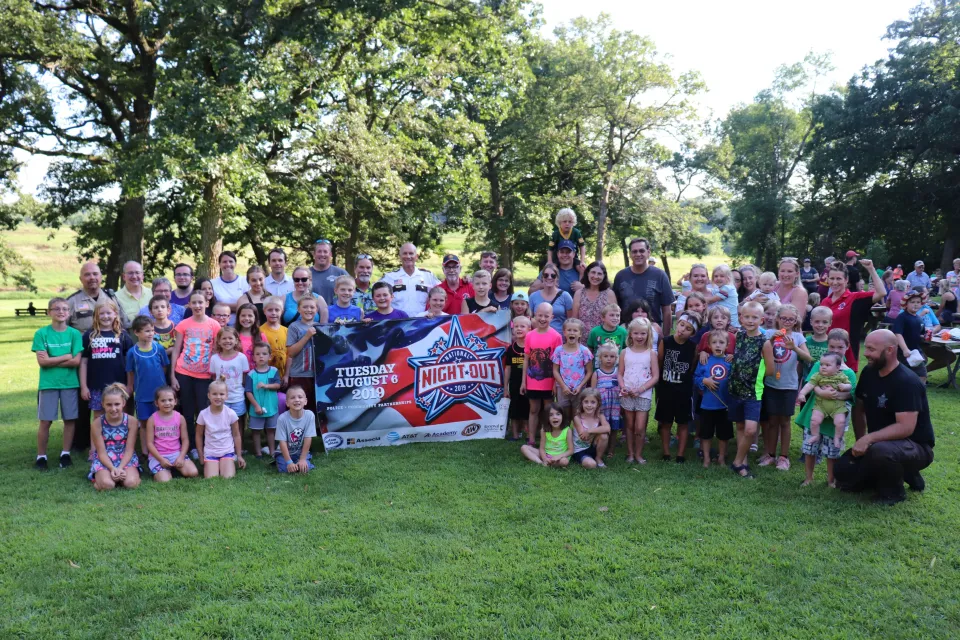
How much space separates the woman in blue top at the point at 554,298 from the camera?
727 centimetres

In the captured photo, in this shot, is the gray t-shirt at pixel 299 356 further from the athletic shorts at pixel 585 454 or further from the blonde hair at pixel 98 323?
the athletic shorts at pixel 585 454

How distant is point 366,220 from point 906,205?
1057 inches

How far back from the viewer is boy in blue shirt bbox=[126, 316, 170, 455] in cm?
639

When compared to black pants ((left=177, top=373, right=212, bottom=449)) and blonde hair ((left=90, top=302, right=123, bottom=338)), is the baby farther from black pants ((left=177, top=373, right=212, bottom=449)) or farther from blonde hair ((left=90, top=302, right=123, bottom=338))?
blonde hair ((left=90, top=302, right=123, bottom=338))

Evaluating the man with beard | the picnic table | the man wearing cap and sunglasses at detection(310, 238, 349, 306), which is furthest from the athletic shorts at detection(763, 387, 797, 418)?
the picnic table

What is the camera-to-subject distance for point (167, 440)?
6188mm

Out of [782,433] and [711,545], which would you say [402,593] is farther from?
[782,433]

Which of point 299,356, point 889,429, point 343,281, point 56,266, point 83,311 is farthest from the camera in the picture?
point 56,266

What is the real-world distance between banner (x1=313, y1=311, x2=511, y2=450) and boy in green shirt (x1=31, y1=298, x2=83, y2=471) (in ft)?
8.31

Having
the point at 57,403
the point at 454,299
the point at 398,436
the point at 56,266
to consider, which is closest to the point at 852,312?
the point at 454,299

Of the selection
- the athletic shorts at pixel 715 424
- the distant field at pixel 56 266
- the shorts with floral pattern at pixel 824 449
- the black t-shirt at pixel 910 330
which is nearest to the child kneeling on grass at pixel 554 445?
the athletic shorts at pixel 715 424

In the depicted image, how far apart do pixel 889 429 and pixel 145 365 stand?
23.3 feet

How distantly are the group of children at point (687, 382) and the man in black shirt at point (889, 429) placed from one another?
0.26 meters

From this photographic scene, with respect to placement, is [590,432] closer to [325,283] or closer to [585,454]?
[585,454]
